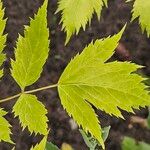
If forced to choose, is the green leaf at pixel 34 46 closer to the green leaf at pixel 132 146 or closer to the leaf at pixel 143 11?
the leaf at pixel 143 11

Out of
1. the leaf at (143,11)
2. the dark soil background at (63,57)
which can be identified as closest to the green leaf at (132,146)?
the leaf at (143,11)

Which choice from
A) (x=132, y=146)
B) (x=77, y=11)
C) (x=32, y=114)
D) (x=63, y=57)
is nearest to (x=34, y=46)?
(x=32, y=114)

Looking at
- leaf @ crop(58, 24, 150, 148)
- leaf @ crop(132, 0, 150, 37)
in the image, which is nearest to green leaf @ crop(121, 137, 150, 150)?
leaf @ crop(132, 0, 150, 37)

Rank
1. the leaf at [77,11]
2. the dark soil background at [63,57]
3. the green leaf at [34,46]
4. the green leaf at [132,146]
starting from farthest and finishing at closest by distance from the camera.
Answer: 1. the dark soil background at [63,57]
2. the green leaf at [132,146]
3. the leaf at [77,11]
4. the green leaf at [34,46]

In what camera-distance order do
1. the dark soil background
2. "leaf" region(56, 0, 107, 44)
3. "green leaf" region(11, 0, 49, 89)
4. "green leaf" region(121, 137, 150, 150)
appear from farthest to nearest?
the dark soil background → "green leaf" region(121, 137, 150, 150) → "leaf" region(56, 0, 107, 44) → "green leaf" region(11, 0, 49, 89)

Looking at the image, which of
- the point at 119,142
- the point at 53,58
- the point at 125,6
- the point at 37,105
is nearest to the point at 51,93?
the point at 53,58

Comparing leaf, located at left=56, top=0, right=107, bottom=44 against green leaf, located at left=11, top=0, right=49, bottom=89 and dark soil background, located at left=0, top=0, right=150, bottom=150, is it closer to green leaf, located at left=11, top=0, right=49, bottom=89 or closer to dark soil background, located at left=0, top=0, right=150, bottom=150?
green leaf, located at left=11, top=0, right=49, bottom=89

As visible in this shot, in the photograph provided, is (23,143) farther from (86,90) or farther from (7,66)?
(86,90)
